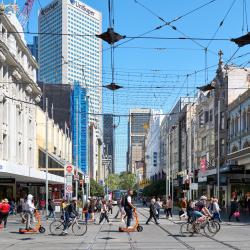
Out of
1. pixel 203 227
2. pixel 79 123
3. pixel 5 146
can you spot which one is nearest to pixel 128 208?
pixel 203 227

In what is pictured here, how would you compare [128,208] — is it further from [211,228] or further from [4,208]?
[4,208]

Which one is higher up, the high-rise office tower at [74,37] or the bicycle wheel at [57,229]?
the high-rise office tower at [74,37]

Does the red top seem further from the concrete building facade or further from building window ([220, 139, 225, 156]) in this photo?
building window ([220, 139, 225, 156])

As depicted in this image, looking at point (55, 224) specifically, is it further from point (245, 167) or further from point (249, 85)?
point (249, 85)

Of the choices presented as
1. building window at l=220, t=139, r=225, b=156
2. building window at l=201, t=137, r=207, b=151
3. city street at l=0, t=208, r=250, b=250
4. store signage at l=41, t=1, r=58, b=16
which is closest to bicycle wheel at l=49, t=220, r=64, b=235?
city street at l=0, t=208, r=250, b=250

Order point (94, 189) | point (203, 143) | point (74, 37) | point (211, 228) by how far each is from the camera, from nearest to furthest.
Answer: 1. point (211, 228)
2. point (74, 37)
3. point (203, 143)
4. point (94, 189)

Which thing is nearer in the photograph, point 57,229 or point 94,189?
point 57,229

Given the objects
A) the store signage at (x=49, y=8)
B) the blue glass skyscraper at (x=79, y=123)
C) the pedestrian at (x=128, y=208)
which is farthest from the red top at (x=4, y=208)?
the blue glass skyscraper at (x=79, y=123)

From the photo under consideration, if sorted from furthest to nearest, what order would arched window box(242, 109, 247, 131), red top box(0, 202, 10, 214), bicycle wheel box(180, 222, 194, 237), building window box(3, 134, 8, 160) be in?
arched window box(242, 109, 247, 131) → building window box(3, 134, 8, 160) → red top box(0, 202, 10, 214) → bicycle wheel box(180, 222, 194, 237)

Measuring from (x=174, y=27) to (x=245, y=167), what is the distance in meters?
31.9

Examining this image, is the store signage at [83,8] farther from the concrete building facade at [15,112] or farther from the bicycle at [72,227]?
the concrete building facade at [15,112]

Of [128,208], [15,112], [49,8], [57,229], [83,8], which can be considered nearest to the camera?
[57,229]

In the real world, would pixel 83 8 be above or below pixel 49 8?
below

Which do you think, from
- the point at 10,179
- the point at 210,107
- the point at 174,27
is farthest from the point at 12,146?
the point at 174,27
